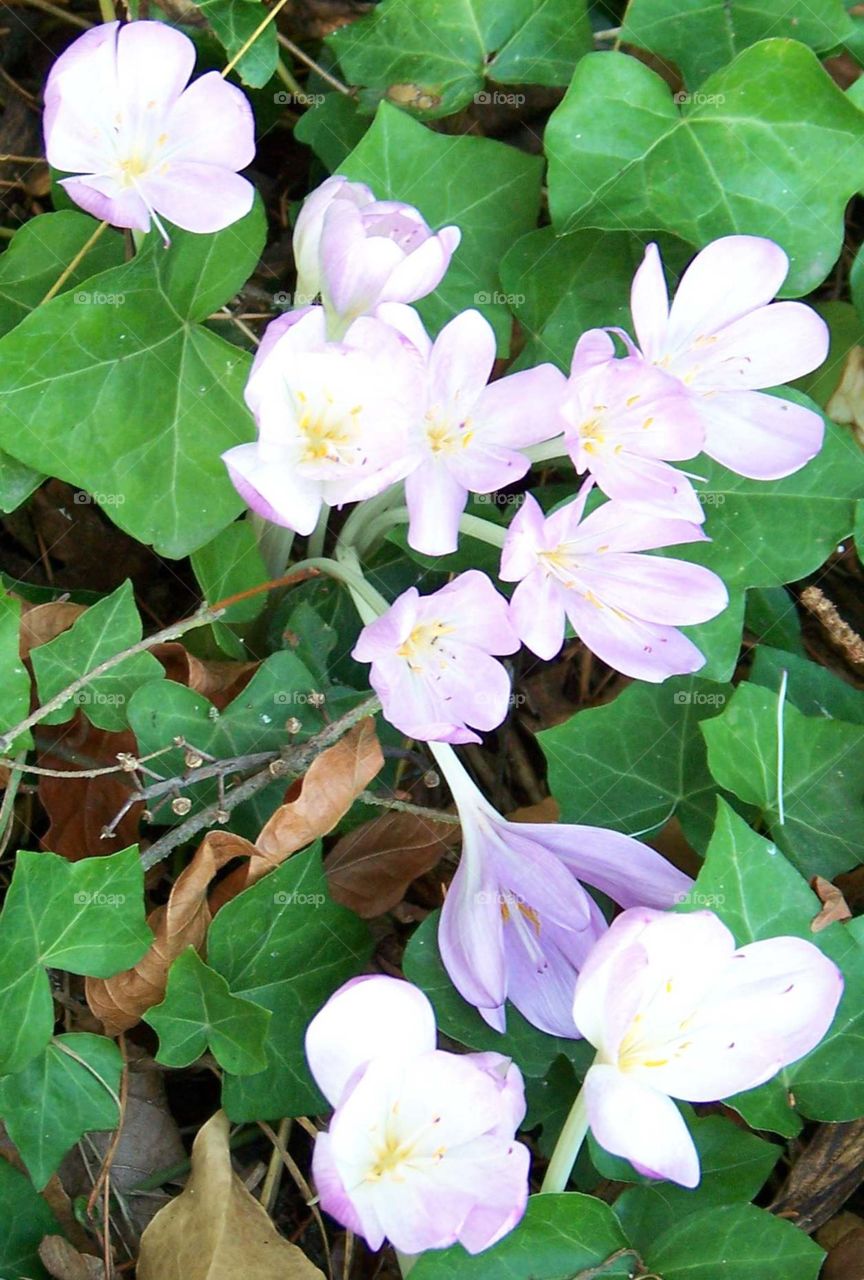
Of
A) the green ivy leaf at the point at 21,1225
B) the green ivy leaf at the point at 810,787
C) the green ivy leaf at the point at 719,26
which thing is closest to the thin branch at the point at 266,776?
the green ivy leaf at the point at 21,1225

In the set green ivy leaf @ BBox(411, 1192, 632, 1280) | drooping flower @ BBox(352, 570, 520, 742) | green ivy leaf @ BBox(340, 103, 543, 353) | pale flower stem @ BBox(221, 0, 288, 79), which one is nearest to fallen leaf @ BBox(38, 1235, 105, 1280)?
green ivy leaf @ BBox(411, 1192, 632, 1280)

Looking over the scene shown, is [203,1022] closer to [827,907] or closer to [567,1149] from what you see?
[567,1149]

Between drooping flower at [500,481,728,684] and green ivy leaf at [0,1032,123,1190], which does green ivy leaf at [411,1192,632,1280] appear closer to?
green ivy leaf at [0,1032,123,1190]

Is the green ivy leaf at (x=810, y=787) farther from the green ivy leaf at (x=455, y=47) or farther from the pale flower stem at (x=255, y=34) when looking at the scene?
the pale flower stem at (x=255, y=34)

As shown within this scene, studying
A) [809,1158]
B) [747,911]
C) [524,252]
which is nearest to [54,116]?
[524,252]

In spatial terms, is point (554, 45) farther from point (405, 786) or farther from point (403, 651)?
point (405, 786)
